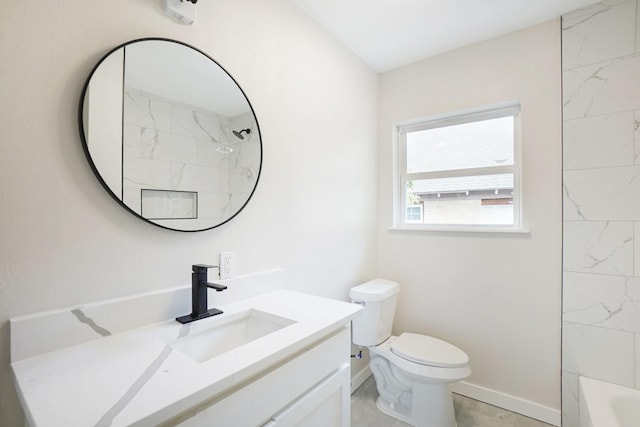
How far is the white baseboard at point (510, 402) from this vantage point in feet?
5.82

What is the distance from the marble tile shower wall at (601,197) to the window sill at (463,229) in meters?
0.25

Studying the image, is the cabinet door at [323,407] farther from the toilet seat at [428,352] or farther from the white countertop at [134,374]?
the toilet seat at [428,352]

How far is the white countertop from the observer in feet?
1.84

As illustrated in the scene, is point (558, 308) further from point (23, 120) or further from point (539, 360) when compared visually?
point (23, 120)

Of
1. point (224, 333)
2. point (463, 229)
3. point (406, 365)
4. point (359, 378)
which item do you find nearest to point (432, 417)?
point (406, 365)

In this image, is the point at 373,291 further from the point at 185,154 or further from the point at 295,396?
the point at 185,154

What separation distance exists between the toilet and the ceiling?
1.72 metres

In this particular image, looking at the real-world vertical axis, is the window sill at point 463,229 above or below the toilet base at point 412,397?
above

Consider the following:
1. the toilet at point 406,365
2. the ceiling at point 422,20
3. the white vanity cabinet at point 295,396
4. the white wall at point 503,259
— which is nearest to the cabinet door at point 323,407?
the white vanity cabinet at point 295,396

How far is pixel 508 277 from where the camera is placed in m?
1.92

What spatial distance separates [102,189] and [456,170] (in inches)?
85.4

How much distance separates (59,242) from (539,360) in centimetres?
250

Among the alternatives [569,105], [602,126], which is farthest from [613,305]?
[569,105]

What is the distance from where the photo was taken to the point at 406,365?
1.72 metres
